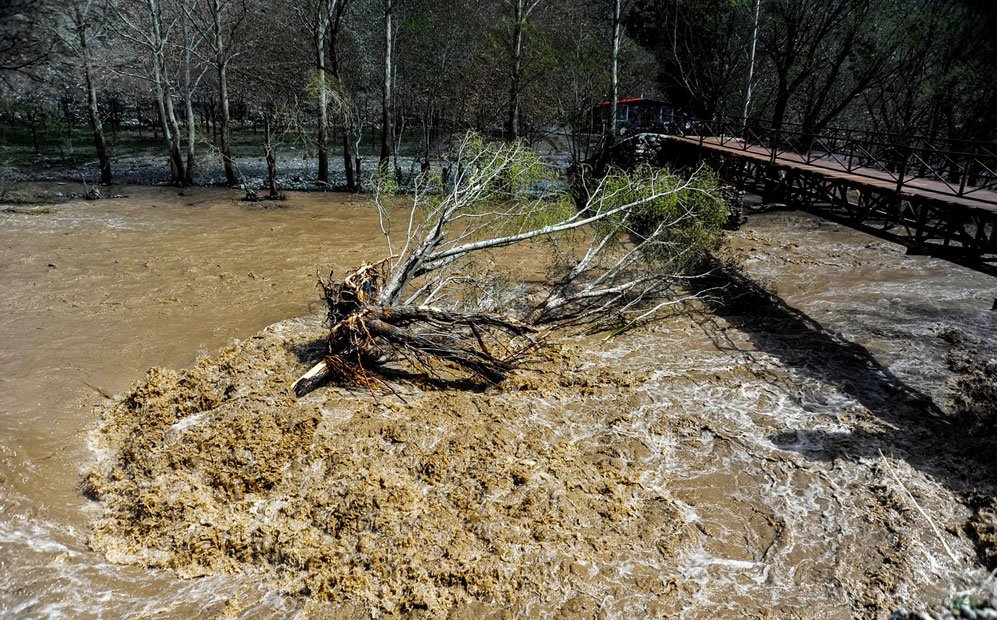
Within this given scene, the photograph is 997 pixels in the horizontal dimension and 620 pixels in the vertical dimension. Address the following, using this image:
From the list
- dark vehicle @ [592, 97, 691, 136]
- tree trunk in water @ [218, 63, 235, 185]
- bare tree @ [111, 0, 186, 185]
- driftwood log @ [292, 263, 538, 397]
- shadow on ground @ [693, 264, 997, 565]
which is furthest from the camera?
dark vehicle @ [592, 97, 691, 136]

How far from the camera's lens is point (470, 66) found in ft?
108

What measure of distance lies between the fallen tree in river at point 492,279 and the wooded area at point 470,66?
1102 centimetres

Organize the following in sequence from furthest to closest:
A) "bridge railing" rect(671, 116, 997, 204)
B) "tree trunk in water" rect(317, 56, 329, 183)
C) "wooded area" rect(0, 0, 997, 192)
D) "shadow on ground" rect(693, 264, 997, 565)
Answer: "tree trunk in water" rect(317, 56, 329, 183)
"wooded area" rect(0, 0, 997, 192)
"bridge railing" rect(671, 116, 997, 204)
"shadow on ground" rect(693, 264, 997, 565)

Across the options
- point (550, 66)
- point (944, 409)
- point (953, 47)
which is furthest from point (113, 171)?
point (953, 47)

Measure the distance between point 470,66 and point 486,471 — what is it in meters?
29.9

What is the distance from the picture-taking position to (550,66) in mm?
28953

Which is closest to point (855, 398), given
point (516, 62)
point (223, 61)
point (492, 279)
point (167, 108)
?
point (492, 279)

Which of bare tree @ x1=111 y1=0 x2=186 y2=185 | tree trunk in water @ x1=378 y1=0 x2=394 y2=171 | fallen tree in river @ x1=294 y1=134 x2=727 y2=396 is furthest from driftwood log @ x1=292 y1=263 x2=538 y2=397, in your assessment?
bare tree @ x1=111 y1=0 x2=186 y2=185

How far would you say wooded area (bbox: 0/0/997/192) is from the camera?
81.0 feet

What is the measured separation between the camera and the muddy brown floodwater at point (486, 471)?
6.29m

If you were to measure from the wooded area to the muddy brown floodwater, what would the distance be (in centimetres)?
1402

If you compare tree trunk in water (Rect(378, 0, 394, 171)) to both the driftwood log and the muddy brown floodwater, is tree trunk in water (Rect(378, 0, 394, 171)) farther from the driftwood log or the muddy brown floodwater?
the driftwood log

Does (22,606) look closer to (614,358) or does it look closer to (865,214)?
(614,358)

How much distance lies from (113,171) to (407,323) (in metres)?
28.7
